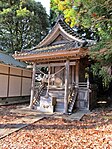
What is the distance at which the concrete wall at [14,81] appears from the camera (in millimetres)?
12656

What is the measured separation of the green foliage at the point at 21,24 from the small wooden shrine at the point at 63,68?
353 inches

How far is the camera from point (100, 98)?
53.5 feet

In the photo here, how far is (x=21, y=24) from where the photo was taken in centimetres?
2045

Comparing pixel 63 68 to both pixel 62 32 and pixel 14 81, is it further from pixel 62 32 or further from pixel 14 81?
pixel 14 81

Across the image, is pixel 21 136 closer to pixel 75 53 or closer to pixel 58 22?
pixel 75 53

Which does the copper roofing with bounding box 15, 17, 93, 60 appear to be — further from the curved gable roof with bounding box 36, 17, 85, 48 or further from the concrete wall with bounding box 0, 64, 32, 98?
the concrete wall with bounding box 0, 64, 32, 98

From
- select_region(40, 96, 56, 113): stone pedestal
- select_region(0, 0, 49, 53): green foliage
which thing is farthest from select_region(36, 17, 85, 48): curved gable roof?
select_region(0, 0, 49, 53): green foliage

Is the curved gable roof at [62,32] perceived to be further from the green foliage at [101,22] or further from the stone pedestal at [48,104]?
the green foliage at [101,22]

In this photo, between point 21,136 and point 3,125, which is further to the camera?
point 3,125

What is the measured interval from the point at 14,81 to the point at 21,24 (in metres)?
9.06

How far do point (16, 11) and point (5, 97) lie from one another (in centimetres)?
1117

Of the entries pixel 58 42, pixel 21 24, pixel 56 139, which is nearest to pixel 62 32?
pixel 58 42

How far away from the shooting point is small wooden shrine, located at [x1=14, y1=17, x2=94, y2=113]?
9617 mm

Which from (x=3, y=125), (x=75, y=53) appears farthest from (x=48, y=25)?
(x=3, y=125)
